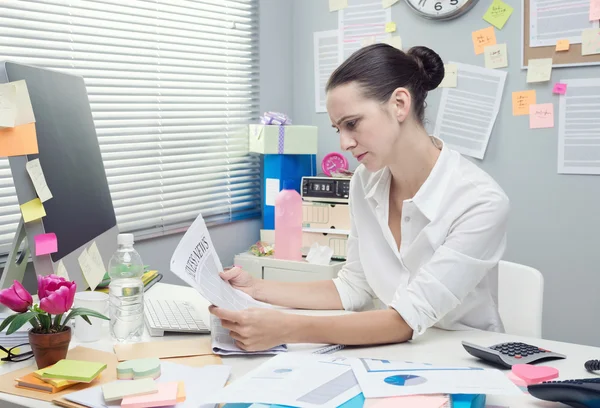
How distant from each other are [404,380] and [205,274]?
20.0 inches

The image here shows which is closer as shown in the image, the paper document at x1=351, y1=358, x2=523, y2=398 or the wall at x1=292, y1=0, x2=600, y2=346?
the paper document at x1=351, y1=358, x2=523, y2=398

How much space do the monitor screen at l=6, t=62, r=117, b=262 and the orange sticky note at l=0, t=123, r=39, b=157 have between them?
0.08 ft

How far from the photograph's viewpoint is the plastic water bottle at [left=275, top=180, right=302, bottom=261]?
106 inches

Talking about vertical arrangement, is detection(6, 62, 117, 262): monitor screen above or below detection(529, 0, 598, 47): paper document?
below

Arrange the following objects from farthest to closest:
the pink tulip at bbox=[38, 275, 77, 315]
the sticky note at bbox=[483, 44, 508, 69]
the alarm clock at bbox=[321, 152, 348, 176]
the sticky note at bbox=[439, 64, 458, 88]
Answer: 1. the alarm clock at bbox=[321, 152, 348, 176]
2. the sticky note at bbox=[439, 64, 458, 88]
3. the sticky note at bbox=[483, 44, 508, 69]
4. the pink tulip at bbox=[38, 275, 77, 315]

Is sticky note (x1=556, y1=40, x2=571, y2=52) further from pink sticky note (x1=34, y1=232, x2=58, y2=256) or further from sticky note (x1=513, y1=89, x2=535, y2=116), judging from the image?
pink sticky note (x1=34, y1=232, x2=58, y2=256)

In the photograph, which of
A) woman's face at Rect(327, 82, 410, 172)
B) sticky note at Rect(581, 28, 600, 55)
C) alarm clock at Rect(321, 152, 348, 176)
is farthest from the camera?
alarm clock at Rect(321, 152, 348, 176)

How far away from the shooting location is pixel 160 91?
2477 millimetres

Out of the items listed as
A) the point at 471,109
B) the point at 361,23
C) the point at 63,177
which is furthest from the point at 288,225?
the point at 63,177

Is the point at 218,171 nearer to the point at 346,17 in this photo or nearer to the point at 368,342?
the point at 346,17

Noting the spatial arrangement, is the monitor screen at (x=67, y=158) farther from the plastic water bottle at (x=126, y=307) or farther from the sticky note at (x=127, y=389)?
the sticky note at (x=127, y=389)

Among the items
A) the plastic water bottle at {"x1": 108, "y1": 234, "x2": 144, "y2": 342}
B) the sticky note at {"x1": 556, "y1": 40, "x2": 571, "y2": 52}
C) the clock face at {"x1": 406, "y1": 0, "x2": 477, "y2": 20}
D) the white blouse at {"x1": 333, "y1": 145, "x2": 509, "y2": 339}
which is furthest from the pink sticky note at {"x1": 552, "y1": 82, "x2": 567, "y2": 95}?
the plastic water bottle at {"x1": 108, "y1": 234, "x2": 144, "y2": 342}

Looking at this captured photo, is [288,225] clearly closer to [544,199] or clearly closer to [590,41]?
[544,199]

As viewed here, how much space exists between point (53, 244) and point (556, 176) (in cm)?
196
